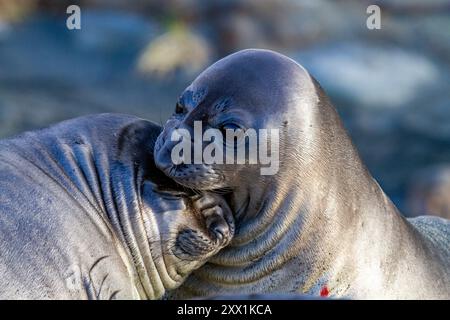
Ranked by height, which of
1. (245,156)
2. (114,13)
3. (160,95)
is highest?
(245,156)

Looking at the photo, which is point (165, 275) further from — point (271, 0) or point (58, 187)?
point (271, 0)

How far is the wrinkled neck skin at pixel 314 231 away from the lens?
148 inches

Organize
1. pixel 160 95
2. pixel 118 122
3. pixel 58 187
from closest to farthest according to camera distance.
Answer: pixel 58 187
pixel 118 122
pixel 160 95

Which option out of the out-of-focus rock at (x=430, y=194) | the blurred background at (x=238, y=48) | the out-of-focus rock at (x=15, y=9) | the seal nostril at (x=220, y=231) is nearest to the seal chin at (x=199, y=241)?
the seal nostril at (x=220, y=231)

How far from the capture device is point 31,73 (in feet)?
44.5

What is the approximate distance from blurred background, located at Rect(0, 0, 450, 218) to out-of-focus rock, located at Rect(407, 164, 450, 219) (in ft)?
4.77

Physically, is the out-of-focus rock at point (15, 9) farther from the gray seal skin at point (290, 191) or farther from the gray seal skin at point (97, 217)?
the gray seal skin at point (290, 191)

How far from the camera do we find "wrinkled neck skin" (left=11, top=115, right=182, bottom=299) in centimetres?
375

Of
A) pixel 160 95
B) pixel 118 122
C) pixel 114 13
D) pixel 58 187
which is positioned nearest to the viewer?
pixel 58 187

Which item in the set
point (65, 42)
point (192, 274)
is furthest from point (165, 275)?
point (65, 42)

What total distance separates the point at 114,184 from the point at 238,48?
426 inches

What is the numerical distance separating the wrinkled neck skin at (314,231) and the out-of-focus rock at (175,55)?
10050mm

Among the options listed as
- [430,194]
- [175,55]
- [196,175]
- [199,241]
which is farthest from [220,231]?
[175,55]

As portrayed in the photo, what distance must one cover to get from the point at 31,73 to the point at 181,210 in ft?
33.3
